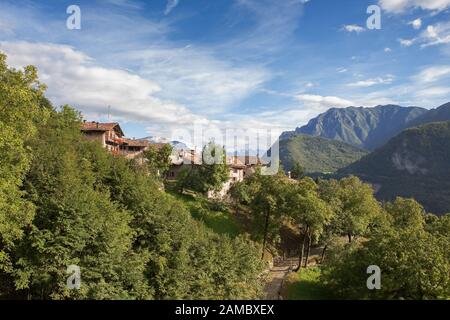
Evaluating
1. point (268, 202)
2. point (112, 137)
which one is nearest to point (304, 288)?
point (268, 202)

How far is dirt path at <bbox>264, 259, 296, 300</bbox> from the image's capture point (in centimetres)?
3980

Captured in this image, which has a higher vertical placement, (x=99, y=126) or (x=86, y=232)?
(x=99, y=126)

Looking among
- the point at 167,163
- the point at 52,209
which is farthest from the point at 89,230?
the point at 167,163

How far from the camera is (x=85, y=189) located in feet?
96.1

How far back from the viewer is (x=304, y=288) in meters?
43.2

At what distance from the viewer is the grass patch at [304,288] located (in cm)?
4023

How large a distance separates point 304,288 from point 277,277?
4888mm

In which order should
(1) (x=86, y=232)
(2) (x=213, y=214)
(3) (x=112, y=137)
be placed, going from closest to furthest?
(1) (x=86, y=232) → (2) (x=213, y=214) → (3) (x=112, y=137)

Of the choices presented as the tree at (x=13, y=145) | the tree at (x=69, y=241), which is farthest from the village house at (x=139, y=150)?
the tree at (x=13, y=145)

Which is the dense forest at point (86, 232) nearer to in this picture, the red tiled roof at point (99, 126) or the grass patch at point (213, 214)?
the grass patch at point (213, 214)

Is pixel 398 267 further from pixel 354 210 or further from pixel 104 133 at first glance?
pixel 104 133

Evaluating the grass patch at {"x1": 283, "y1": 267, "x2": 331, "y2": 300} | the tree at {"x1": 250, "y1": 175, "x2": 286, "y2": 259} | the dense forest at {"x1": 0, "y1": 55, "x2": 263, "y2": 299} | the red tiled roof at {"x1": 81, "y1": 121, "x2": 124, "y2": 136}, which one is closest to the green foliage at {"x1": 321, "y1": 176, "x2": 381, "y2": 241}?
the tree at {"x1": 250, "y1": 175, "x2": 286, "y2": 259}
